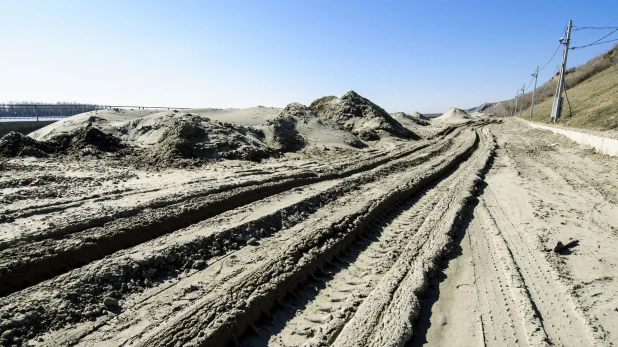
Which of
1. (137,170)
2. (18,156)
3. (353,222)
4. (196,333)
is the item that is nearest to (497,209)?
(353,222)

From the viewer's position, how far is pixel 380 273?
4.08m

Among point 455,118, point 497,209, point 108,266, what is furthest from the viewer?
point 455,118

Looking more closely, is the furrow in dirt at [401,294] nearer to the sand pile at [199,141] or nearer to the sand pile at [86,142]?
the sand pile at [199,141]

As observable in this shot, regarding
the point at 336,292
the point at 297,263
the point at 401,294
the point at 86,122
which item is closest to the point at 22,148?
the point at 86,122

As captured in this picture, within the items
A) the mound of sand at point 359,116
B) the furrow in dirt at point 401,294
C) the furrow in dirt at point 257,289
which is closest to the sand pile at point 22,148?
the furrow in dirt at point 257,289

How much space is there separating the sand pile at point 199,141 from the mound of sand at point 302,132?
74 cm

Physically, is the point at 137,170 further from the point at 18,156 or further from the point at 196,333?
the point at 196,333

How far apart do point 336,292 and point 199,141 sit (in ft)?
28.9

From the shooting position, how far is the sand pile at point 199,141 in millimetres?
10602

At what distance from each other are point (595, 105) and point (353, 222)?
2381 centimetres

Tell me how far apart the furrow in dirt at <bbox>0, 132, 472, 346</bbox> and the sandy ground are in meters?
0.02

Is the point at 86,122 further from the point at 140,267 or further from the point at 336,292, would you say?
the point at 336,292

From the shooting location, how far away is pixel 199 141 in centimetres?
1120

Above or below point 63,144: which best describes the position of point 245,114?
above
